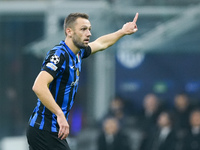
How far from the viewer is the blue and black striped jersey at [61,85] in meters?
6.48

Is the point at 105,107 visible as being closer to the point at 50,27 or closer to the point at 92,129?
the point at 92,129

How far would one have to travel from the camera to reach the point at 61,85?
6.53 meters

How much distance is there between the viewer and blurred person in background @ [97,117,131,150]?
11383mm

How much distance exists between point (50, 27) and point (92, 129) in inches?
104

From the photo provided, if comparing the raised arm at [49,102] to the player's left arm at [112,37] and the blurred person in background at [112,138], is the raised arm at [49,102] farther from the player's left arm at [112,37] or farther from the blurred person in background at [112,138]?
the blurred person in background at [112,138]

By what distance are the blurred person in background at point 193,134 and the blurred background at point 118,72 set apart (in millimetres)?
15

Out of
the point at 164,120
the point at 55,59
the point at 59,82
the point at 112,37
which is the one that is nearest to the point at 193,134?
the point at 164,120

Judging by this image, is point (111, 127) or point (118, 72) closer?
point (111, 127)

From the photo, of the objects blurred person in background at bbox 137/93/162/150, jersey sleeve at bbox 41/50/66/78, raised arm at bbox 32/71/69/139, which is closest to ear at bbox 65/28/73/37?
jersey sleeve at bbox 41/50/66/78

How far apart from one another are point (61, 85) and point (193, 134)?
14.2 feet

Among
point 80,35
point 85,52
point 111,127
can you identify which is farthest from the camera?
point 111,127

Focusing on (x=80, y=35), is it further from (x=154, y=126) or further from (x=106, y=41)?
(x=154, y=126)

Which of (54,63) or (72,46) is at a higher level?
(72,46)

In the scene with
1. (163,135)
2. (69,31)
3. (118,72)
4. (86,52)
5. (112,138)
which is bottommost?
(112,138)
